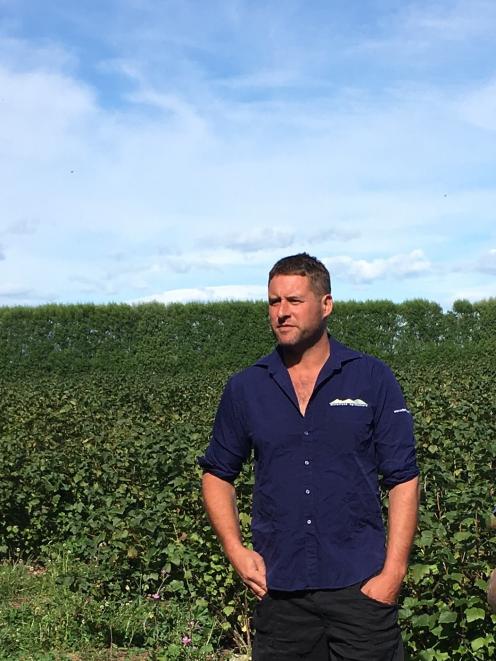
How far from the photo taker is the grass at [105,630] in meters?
4.64

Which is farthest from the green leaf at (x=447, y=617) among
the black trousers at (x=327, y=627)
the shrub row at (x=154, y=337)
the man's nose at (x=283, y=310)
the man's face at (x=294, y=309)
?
the shrub row at (x=154, y=337)

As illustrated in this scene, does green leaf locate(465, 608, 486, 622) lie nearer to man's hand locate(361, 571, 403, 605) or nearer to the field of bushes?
the field of bushes

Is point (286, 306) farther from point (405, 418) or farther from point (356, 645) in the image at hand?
point (356, 645)

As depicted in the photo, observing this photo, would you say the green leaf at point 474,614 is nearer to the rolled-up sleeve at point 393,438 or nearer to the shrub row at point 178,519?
the shrub row at point 178,519

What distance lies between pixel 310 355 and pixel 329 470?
1.31 ft

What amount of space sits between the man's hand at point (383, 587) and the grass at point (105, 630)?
1.95 meters

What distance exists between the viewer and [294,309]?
265cm

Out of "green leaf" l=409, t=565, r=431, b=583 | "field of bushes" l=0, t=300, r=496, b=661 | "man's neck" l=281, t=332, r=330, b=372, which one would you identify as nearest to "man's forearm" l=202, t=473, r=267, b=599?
"man's neck" l=281, t=332, r=330, b=372

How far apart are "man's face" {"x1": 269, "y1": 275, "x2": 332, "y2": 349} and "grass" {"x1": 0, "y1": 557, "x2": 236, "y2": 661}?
2.27 m

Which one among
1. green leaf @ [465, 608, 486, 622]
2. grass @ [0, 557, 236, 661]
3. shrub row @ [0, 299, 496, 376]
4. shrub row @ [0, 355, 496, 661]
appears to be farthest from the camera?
shrub row @ [0, 299, 496, 376]

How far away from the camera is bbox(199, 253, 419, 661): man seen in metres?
2.57

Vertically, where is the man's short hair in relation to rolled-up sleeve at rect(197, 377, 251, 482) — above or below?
above

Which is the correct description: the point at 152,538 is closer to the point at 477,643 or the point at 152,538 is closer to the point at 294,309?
the point at 477,643

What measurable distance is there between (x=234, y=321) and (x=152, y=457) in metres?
21.4
